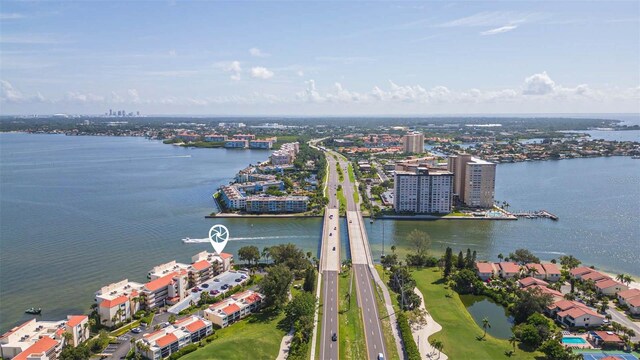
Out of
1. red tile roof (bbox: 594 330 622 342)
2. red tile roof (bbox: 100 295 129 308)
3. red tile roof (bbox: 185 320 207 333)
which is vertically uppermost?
red tile roof (bbox: 100 295 129 308)

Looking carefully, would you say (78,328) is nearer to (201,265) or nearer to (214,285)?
(214,285)

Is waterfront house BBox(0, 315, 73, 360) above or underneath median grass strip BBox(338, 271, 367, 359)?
above

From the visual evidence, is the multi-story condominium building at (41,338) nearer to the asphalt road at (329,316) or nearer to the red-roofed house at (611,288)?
the asphalt road at (329,316)

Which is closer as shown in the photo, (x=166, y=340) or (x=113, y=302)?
(x=166, y=340)

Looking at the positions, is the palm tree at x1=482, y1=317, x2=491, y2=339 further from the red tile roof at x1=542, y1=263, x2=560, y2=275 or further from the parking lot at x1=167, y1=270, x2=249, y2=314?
the parking lot at x1=167, y1=270, x2=249, y2=314

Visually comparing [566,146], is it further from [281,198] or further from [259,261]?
[259,261]

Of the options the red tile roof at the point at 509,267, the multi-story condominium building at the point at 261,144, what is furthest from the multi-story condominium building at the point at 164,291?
the multi-story condominium building at the point at 261,144

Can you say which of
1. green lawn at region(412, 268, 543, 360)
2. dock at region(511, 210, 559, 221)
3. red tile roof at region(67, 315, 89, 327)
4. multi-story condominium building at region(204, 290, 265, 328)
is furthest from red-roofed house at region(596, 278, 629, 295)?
red tile roof at region(67, 315, 89, 327)

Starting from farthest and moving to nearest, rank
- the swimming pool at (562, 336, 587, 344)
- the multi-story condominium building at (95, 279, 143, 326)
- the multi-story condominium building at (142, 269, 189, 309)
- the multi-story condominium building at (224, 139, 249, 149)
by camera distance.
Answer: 1. the multi-story condominium building at (224, 139, 249, 149)
2. the multi-story condominium building at (142, 269, 189, 309)
3. the multi-story condominium building at (95, 279, 143, 326)
4. the swimming pool at (562, 336, 587, 344)

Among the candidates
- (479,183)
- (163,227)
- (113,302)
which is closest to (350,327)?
(113,302)
